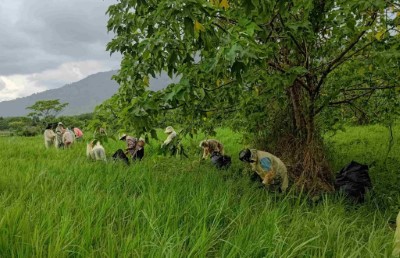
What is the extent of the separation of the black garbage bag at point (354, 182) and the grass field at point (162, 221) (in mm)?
238

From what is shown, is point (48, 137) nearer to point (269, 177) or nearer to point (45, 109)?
point (269, 177)

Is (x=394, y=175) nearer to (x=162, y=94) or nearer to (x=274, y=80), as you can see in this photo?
(x=274, y=80)

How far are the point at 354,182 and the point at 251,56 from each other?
4825 mm

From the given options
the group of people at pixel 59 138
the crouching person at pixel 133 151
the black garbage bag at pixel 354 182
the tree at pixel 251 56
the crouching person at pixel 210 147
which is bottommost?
the black garbage bag at pixel 354 182

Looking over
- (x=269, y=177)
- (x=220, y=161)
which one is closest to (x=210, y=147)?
(x=220, y=161)

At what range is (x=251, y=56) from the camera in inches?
108

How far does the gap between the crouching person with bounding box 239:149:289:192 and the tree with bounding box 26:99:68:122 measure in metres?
41.7

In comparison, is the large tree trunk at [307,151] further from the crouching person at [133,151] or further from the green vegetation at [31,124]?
the green vegetation at [31,124]

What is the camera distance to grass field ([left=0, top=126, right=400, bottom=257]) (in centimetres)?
288

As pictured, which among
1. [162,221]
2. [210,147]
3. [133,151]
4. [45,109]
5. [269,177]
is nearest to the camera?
[162,221]

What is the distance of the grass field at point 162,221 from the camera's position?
2.88 m

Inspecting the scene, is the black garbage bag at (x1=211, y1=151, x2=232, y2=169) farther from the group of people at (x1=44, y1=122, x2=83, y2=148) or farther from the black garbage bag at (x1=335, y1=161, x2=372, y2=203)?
the group of people at (x1=44, y1=122, x2=83, y2=148)

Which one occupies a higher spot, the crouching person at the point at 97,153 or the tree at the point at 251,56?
the tree at the point at 251,56

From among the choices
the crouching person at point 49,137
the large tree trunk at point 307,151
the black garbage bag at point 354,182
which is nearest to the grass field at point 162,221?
the black garbage bag at point 354,182
